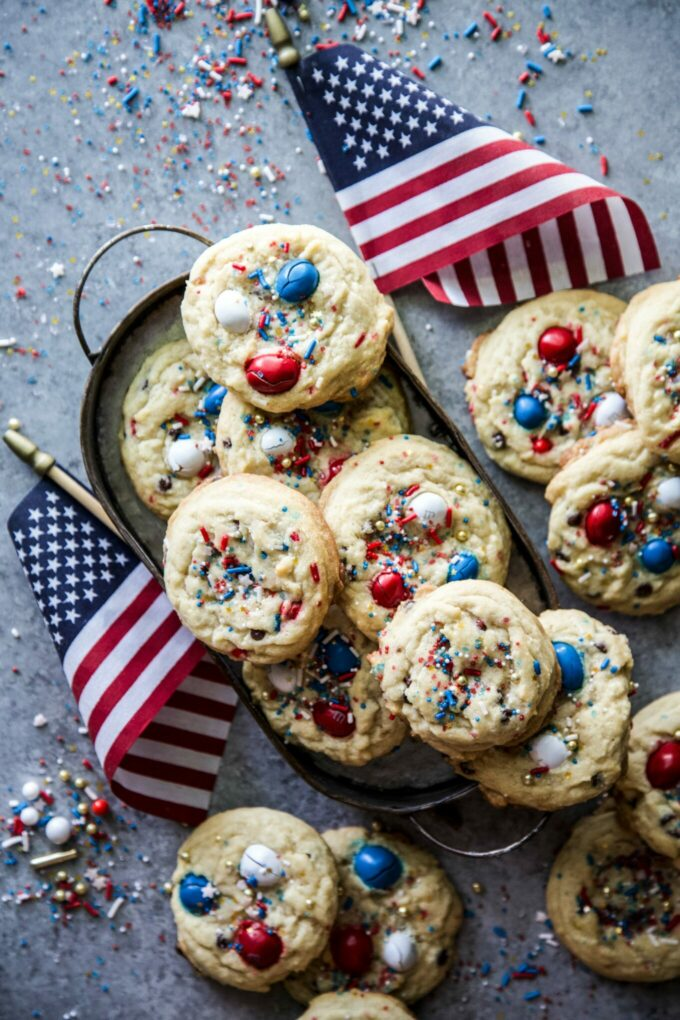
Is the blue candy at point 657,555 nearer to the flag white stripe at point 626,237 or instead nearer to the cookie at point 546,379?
the cookie at point 546,379

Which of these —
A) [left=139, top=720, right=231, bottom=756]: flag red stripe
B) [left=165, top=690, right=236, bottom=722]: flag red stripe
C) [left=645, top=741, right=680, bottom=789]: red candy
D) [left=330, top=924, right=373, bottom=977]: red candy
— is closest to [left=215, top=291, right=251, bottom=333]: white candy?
[left=165, top=690, right=236, bottom=722]: flag red stripe

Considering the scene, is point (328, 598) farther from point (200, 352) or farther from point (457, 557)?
point (200, 352)

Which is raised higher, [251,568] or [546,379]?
[251,568]

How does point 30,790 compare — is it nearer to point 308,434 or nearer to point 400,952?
point 400,952

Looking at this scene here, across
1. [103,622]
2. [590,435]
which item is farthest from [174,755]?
[590,435]

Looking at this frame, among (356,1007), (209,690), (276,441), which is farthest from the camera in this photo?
(209,690)

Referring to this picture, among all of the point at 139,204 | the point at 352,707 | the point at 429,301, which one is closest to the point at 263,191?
the point at 139,204
